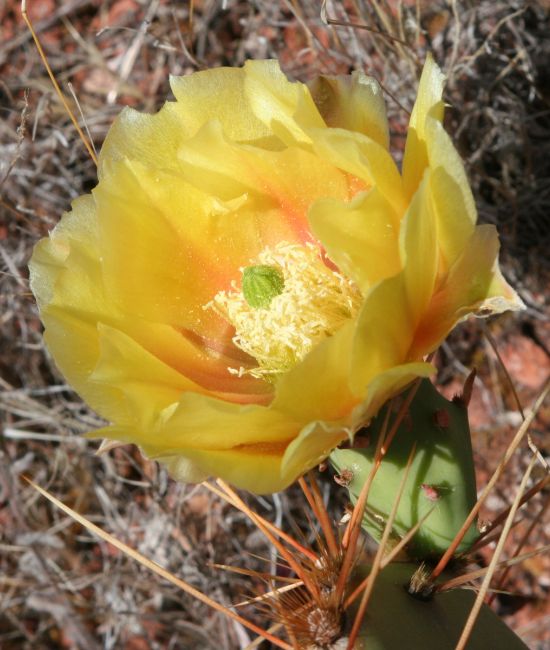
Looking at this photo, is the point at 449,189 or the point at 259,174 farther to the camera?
the point at 259,174

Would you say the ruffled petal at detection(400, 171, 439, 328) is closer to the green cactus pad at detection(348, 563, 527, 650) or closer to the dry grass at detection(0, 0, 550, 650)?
the green cactus pad at detection(348, 563, 527, 650)

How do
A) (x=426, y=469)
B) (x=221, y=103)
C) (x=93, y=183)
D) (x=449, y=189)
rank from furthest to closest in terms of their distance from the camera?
(x=93, y=183), (x=221, y=103), (x=426, y=469), (x=449, y=189)

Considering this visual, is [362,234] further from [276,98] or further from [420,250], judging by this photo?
[276,98]

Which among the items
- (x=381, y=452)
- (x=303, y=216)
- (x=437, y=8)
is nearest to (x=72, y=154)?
(x=437, y=8)

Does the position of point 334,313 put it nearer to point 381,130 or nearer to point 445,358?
point 381,130

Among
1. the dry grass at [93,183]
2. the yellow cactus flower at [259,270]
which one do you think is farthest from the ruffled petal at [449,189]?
the dry grass at [93,183]

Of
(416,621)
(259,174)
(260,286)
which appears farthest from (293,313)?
(416,621)

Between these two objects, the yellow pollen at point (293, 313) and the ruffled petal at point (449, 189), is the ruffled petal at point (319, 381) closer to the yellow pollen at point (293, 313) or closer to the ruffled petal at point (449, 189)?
the ruffled petal at point (449, 189)
